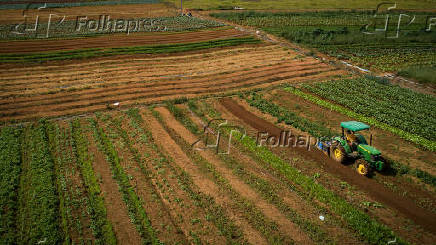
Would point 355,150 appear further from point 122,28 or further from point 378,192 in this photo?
point 122,28

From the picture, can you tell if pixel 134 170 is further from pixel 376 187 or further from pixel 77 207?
pixel 376 187

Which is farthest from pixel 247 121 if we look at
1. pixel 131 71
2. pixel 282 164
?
pixel 131 71

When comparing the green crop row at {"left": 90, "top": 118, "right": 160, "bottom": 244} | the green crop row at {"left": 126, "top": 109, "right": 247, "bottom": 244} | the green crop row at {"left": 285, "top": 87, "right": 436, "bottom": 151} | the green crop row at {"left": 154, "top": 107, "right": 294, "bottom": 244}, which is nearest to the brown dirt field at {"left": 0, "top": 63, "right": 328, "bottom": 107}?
the green crop row at {"left": 285, "top": 87, "right": 436, "bottom": 151}

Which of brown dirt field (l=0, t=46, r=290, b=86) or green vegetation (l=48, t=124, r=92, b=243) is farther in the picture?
brown dirt field (l=0, t=46, r=290, b=86)

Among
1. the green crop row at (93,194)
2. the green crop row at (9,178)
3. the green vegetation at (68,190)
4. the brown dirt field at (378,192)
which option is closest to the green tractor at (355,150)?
the brown dirt field at (378,192)

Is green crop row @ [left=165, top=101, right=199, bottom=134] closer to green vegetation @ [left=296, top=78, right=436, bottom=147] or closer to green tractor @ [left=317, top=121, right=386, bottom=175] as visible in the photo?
green tractor @ [left=317, top=121, right=386, bottom=175]

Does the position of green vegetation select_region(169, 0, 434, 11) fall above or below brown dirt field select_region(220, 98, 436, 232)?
above

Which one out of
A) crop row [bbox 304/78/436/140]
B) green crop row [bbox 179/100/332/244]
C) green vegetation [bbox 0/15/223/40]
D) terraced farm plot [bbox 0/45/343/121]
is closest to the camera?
green crop row [bbox 179/100/332/244]
